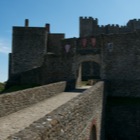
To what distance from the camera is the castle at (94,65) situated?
20.1 meters

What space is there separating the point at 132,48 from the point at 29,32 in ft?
44.0

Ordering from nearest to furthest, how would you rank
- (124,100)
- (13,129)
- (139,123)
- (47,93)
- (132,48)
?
1. (13,129)
2. (47,93)
3. (139,123)
4. (124,100)
5. (132,48)

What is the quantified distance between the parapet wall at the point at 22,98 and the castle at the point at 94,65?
422 centimetres

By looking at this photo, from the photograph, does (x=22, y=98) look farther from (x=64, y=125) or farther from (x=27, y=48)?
(x=27, y=48)

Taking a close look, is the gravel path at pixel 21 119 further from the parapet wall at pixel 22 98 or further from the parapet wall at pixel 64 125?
the parapet wall at pixel 64 125

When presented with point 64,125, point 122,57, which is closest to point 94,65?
point 122,57

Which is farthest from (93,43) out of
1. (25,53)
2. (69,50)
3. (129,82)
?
(25,53)

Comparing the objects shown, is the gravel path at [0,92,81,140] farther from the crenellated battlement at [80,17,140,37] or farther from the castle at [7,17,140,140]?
the crenellated battlement at [80,17,140,37]

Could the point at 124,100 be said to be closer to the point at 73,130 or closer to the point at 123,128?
the point at 123,128

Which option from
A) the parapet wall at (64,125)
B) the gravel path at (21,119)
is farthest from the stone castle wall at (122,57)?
the parapet wall at (64,125)

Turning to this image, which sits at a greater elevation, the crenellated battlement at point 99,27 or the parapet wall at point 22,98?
the crenellated battlement at point 99,27

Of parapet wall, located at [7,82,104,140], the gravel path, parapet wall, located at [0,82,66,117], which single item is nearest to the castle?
parapet wall, located at [0,82,66,117]

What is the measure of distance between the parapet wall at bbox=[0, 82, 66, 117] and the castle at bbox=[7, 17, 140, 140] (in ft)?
13.8

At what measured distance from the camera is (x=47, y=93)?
57.7 feet
